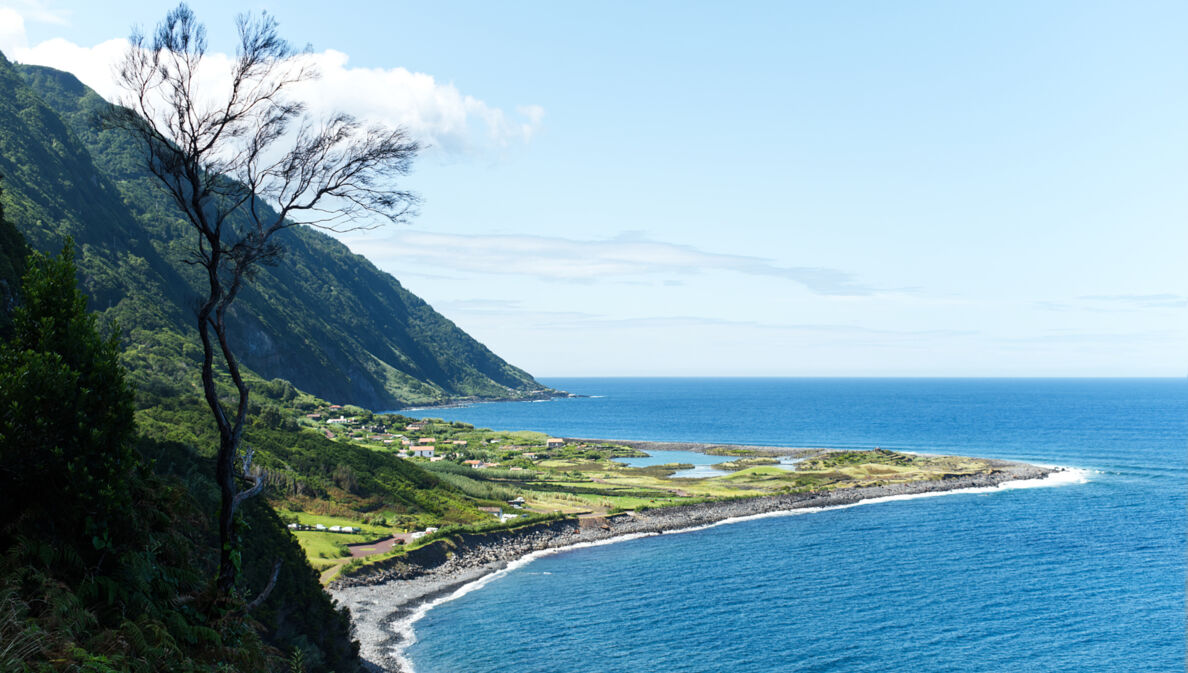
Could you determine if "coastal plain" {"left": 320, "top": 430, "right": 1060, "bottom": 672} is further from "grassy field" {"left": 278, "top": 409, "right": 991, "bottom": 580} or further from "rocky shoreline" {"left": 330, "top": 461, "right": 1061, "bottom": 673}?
"grassy field" {"left": 278, "top": 409, "right": 991, "bottom": 580}

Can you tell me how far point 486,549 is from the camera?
76000mm

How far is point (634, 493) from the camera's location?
370 feet

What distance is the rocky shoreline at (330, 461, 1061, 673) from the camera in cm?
5259

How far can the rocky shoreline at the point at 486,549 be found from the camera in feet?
173

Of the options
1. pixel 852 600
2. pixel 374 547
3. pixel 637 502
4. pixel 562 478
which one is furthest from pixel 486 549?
pixel 562 478

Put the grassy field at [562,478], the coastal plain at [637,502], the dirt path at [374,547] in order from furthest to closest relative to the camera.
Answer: the grassy field at [562,478]
the dirt path at [374,547]
the coastal plain at [637,502]

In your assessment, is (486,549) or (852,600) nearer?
(852,600)

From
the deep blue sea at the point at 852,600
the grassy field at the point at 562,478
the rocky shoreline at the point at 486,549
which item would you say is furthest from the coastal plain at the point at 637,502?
the deep blue sea at the point at 852,600

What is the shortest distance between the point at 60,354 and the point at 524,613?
45.4 metres

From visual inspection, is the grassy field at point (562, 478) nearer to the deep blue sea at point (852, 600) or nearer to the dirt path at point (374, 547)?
the dirt path at point (374, 547)

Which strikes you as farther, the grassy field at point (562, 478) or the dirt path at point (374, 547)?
the grassy field at point (562, 478)

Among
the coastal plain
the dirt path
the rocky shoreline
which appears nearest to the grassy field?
the coastal plain

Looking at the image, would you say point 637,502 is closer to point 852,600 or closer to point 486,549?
point 486,549

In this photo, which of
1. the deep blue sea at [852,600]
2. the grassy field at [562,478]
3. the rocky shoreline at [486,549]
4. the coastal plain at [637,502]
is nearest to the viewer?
the deep blue sea at [852,600]
